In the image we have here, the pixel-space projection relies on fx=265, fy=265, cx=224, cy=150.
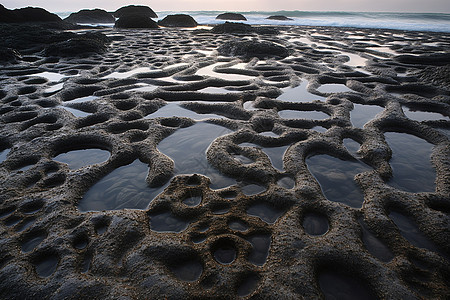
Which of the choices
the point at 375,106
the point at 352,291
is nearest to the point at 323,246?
the point at 352,291

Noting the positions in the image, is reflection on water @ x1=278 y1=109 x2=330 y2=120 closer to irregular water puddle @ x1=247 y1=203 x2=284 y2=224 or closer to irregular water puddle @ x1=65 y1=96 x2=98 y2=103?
irregular water puddle @ x1=247 y1=203 x2=284 y2=224

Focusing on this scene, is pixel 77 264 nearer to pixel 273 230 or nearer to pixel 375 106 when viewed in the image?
pixel 273 230

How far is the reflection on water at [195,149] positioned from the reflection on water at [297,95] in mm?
1473

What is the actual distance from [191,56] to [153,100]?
3767 mm

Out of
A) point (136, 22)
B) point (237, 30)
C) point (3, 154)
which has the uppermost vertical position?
point (136, 22)

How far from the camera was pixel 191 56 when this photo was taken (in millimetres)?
7059

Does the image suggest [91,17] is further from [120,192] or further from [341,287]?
[341,287]

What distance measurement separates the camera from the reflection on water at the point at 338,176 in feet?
6.38

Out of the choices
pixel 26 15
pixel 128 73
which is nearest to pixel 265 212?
pixel 128 73

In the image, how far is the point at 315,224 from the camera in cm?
171

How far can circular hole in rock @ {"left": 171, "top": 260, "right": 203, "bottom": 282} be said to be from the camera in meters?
1.38

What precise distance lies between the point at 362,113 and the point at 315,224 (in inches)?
92.6

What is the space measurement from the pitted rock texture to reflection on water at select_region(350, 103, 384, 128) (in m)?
0.04

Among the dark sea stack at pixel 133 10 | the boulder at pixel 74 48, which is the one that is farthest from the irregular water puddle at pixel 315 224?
the dark sea stack at pixel 133 10
